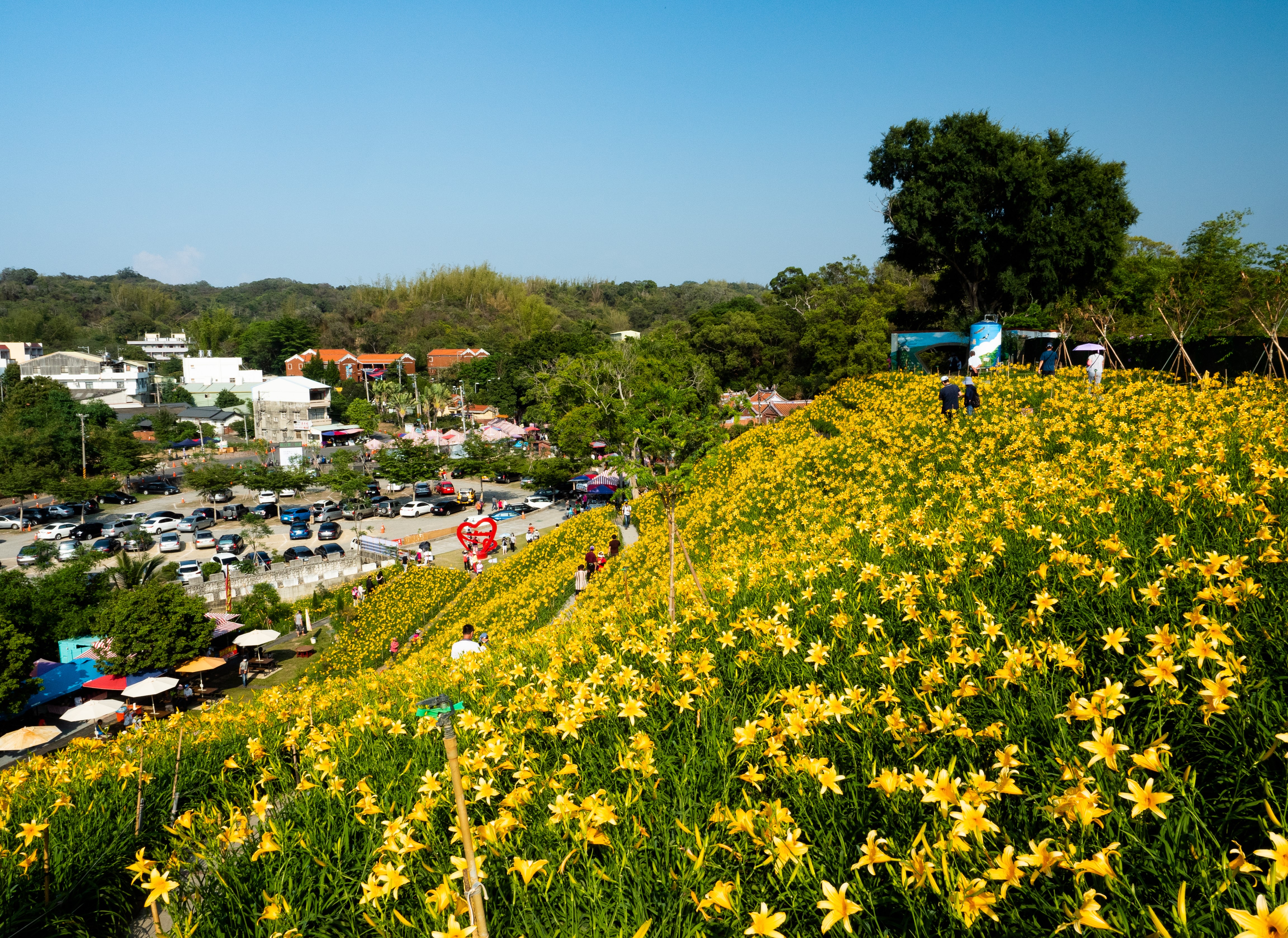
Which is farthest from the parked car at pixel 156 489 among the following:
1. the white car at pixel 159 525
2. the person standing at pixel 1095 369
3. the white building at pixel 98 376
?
the person standing at pixel 1095 369

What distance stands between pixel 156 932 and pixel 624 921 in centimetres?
181

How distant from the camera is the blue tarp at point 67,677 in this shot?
773 inches

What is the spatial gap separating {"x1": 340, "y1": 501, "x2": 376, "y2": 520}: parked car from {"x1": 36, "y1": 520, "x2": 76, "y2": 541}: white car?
14.7 m

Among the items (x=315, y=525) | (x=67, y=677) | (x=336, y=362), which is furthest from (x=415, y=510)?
(x=336, y=362)

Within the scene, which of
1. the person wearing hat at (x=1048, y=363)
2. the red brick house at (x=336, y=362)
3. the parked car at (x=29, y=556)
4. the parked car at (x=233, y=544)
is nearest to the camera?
the person wearing hat at (x=1048, y=363)

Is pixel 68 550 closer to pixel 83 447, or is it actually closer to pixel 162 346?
pixel 83 447

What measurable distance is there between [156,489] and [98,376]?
140 ft

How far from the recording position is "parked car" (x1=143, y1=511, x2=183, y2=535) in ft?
136

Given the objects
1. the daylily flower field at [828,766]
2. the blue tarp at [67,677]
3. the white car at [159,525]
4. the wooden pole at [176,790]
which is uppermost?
the daylily flower field at [828,766]

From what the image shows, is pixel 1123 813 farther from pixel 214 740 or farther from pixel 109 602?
pixel 109 602

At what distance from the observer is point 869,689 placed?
305cm

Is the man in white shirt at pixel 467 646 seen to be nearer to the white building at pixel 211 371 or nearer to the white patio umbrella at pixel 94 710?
the white patio umbrella at pixel 94 710

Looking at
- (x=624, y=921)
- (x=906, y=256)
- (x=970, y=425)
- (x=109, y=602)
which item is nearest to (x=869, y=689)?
(x=624, y=921)

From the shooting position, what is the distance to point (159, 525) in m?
41.8
